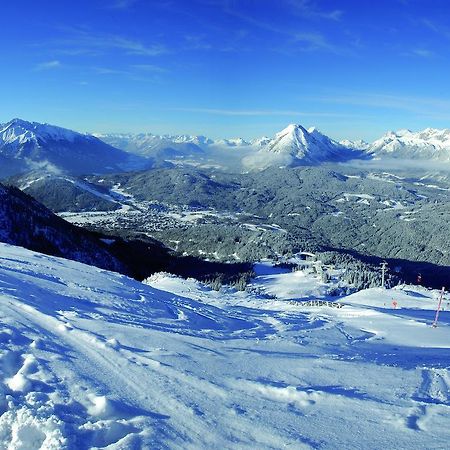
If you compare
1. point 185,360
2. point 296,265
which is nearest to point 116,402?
point 185,360

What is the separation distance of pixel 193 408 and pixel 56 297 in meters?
12.0

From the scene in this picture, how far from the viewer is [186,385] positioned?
38.2 feet

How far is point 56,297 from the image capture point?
Result: 2002cm

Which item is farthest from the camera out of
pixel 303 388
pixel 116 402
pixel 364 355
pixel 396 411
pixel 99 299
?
pixel 99 299

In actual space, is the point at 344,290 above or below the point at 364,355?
below

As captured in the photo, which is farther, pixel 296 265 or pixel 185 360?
pixel 296 265

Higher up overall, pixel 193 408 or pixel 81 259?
pixel 193 408

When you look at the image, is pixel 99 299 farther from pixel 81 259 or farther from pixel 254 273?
pixel 254 273

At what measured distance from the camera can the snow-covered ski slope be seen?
8.93m

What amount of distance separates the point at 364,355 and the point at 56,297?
45.6ft

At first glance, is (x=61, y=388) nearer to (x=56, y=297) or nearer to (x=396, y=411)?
(x=396, y=411)

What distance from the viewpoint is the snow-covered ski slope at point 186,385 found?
8.93 metres

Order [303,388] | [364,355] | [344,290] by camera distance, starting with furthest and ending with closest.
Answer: [344,290] < [364,355] < [303,388]

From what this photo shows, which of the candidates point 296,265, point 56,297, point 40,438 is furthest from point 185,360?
point 296,265
